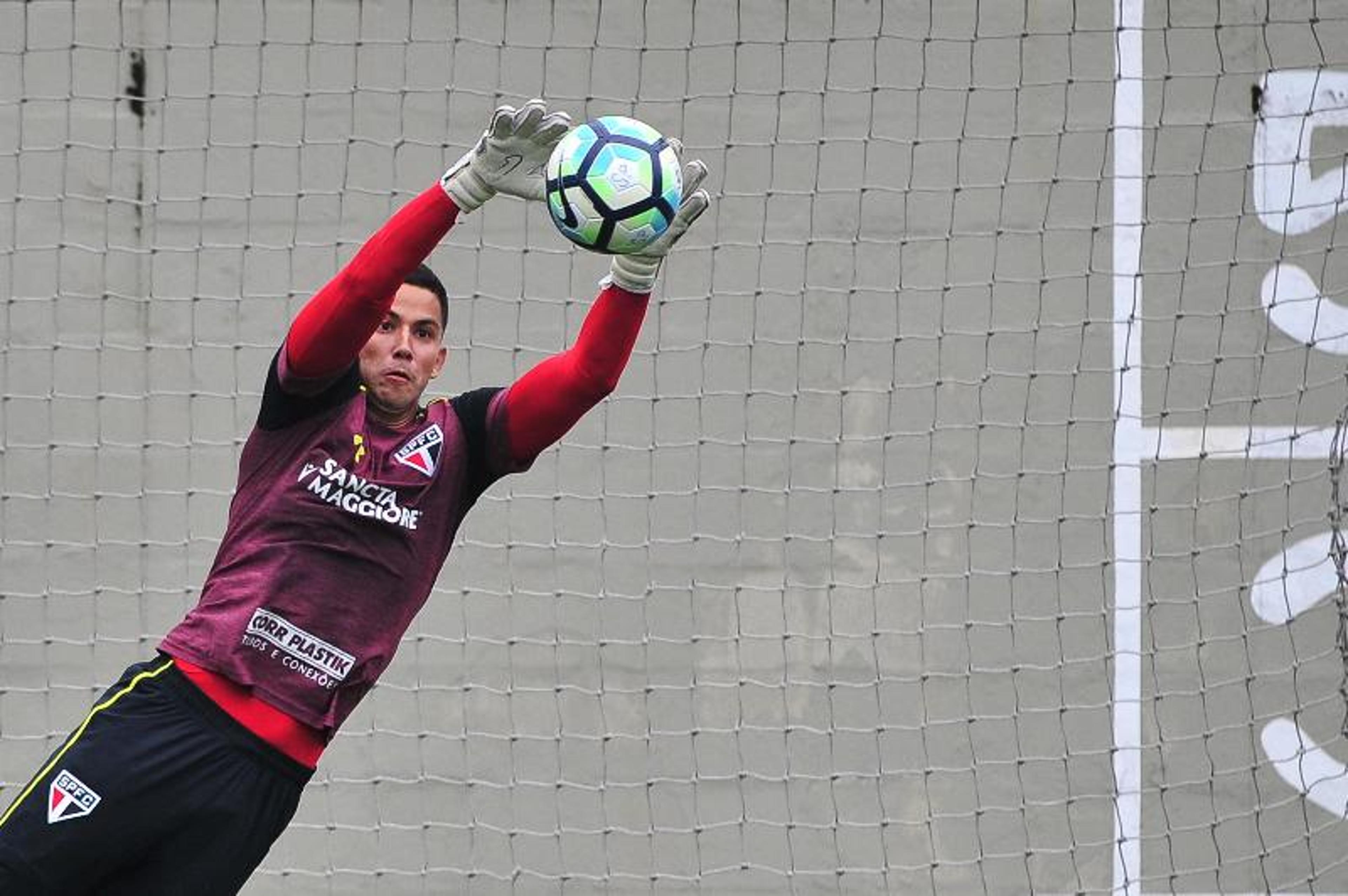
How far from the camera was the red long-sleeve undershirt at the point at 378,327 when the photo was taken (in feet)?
10.2

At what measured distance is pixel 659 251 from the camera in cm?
325

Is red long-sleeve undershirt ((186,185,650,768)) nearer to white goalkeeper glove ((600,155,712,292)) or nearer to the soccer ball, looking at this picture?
white goalkeeper glove ((600,155,712,292))

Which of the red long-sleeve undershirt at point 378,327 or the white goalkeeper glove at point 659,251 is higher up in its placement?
the white goalkeeper glove at point 659,251

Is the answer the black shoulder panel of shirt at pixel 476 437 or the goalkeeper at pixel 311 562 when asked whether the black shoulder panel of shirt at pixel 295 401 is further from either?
the black shoulder panel of shirt at pixel 476 437

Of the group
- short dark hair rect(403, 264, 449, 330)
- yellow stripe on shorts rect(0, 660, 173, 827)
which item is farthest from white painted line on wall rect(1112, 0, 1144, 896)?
yellow stripe on shorts rect(0, 660, 173, 827)

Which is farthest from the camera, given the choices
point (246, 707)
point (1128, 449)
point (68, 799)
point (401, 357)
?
point (1128, 449)

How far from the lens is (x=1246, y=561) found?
536cm

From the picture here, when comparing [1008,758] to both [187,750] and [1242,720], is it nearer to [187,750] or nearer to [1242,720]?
[1242,720]

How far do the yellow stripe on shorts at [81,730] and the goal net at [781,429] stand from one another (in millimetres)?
2123

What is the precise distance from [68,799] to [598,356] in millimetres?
1160

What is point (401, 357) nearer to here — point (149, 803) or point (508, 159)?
point (508, 159)

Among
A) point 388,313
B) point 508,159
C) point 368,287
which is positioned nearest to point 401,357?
point 388,313

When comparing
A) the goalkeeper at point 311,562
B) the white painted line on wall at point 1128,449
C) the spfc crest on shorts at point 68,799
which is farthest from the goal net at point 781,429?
the spfc crest on shorts at point 68,799

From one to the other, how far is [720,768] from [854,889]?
0.51 metres
